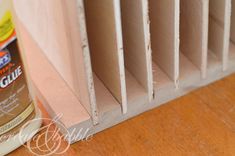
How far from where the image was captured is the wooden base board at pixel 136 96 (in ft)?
2.45

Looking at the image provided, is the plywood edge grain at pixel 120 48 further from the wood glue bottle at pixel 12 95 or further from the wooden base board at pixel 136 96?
the wood glue bottle at pixel 12 95

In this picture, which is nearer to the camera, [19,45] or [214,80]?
[19,45]

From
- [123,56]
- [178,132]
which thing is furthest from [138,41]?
[178,132]

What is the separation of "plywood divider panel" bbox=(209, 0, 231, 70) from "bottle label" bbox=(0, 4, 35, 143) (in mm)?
294

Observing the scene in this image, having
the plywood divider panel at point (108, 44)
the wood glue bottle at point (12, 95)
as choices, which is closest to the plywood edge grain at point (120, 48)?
the plywood divider panel at point (108, 44)

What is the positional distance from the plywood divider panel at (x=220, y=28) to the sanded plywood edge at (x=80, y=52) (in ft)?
0.72

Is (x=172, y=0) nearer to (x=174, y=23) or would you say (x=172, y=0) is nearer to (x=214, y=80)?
(x=174, y=23)

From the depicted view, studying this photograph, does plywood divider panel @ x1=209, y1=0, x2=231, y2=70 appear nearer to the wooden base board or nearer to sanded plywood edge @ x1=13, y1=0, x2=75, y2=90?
the wooden base board

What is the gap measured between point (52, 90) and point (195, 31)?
0.23 m

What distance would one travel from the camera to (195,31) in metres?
0.77

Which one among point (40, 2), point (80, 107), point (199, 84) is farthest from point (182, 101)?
point (40, 2)

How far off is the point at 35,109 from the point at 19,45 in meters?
0.11

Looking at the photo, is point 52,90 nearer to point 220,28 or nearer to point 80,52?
point 80,52

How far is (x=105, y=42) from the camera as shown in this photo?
716 millimetres
